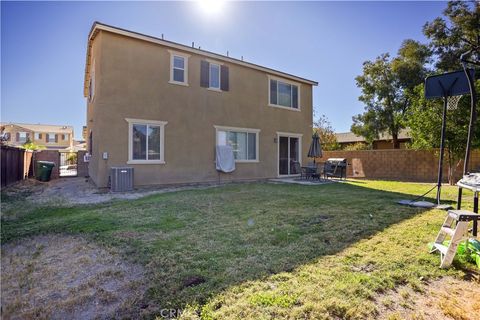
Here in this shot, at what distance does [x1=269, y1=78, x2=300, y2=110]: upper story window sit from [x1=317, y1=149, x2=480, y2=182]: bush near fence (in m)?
5.99

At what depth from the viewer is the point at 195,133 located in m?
11.4

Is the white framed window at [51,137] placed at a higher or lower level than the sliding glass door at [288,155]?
higher

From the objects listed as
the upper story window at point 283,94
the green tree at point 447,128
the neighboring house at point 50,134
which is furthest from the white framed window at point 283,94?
the neighboring house at point 50,134

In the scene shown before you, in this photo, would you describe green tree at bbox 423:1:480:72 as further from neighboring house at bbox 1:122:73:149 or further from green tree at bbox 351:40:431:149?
neighboring house at bbox 1:122:73:149

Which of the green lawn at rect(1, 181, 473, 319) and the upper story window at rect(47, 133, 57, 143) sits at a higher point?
the upper story window at rect(47, 133, 57, 143)

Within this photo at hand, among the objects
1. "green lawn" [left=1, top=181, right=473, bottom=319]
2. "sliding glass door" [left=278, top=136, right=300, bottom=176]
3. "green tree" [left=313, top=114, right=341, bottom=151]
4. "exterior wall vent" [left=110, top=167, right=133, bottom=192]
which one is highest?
"green tree" [left=313, top=114, right=341, bottom=151]

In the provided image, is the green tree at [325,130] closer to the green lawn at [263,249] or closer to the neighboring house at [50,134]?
the green lawn at [263,249]

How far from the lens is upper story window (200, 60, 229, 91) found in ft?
37.9

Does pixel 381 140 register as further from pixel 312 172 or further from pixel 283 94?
pixel 312 172

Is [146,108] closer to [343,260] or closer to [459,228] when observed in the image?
[343,260]

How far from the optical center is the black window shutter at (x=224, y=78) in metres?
12.1

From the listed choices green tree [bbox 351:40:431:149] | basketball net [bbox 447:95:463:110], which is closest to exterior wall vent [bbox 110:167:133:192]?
basketball net [bbox 447:95:463:110]

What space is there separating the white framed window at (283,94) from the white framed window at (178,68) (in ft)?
15.4

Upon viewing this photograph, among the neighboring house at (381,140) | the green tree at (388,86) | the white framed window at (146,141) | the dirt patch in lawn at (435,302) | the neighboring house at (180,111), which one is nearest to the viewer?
the dirt patch in lawn at (435,302)
